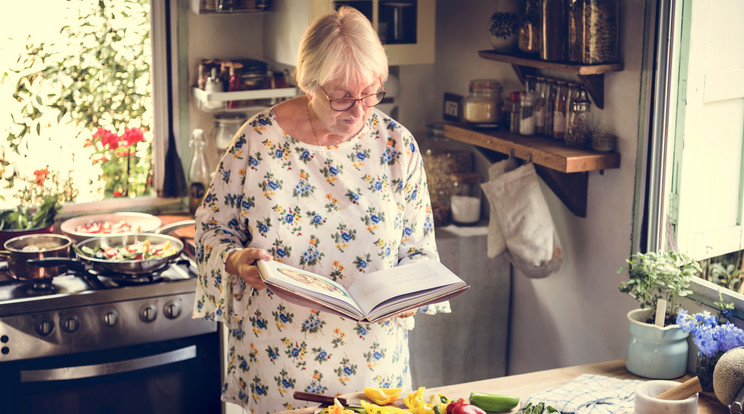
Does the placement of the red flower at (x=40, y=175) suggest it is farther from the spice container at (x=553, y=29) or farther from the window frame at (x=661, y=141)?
the window frame at (x=661, y=141)

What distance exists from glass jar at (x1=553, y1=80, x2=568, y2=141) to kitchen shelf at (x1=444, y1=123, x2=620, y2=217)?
3 cm

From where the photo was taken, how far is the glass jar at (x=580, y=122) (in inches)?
104

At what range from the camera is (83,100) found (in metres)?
3.26

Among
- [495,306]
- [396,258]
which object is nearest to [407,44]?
[495,306]

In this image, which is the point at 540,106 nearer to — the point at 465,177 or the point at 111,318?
the point at 465,177

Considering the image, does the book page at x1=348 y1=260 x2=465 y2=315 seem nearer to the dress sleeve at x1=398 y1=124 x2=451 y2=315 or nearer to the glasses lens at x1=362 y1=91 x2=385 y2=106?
the dress sleeve at x1=398 y1=124 x2=451 y2=315

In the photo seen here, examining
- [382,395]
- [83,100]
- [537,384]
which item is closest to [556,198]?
[537,384]

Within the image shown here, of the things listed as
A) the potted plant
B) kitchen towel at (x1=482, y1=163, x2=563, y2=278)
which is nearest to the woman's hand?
the potted plant

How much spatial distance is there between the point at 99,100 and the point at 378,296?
6.12 ft

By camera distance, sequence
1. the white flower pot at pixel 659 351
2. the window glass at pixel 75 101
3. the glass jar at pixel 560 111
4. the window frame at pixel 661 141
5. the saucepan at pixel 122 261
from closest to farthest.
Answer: the white flower pot at pixel 659 351 < the window frame at pixel 661 141 < the saucepan at pixel 122 261 < the glass jar at pixel 560 111 < the window glass at pixel 75 101

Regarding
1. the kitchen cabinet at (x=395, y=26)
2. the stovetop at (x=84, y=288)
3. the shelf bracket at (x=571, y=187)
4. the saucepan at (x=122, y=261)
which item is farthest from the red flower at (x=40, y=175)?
the shelf bracket at (x=571, y=187)

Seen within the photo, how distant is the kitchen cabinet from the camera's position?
3.03 meters

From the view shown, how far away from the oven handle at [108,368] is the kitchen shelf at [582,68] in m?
1.34

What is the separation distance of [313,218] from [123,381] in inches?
38.8
